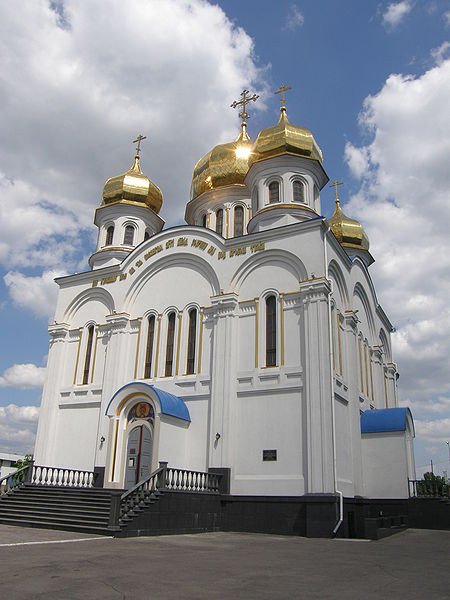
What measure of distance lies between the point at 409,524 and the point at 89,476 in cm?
1064

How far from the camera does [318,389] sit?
14.9m

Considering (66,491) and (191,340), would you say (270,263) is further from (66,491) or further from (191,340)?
(66,491)

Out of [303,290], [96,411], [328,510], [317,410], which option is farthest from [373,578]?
[96,411]

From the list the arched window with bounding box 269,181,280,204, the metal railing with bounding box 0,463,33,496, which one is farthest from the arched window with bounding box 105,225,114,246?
the metal railing with bounding box 0,463,33,496

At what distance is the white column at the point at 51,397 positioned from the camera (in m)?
19.2

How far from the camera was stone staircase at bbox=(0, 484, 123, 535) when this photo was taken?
12.4 meters

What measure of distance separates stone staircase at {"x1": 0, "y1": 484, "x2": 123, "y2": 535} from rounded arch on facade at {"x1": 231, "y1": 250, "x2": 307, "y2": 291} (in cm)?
748

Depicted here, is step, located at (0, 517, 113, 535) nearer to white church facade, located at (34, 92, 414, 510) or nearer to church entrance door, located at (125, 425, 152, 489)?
white church facade, located at (34, 92, 414, 510)

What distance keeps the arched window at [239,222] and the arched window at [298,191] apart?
379 centimetres

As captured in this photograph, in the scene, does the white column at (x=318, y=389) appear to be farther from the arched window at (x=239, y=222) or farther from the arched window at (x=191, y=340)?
the arched window at (x=239, y=222)

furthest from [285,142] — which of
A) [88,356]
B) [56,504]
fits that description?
[56,504]

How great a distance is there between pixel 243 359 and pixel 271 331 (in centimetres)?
122

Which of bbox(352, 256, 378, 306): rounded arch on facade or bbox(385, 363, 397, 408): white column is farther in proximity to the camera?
bbox(385, 363, 397, 408): white column

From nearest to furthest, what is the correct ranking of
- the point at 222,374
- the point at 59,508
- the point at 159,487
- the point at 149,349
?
the point at 159,487 → the point at 59,508 → the point at 222,374 → the point at 149,349
